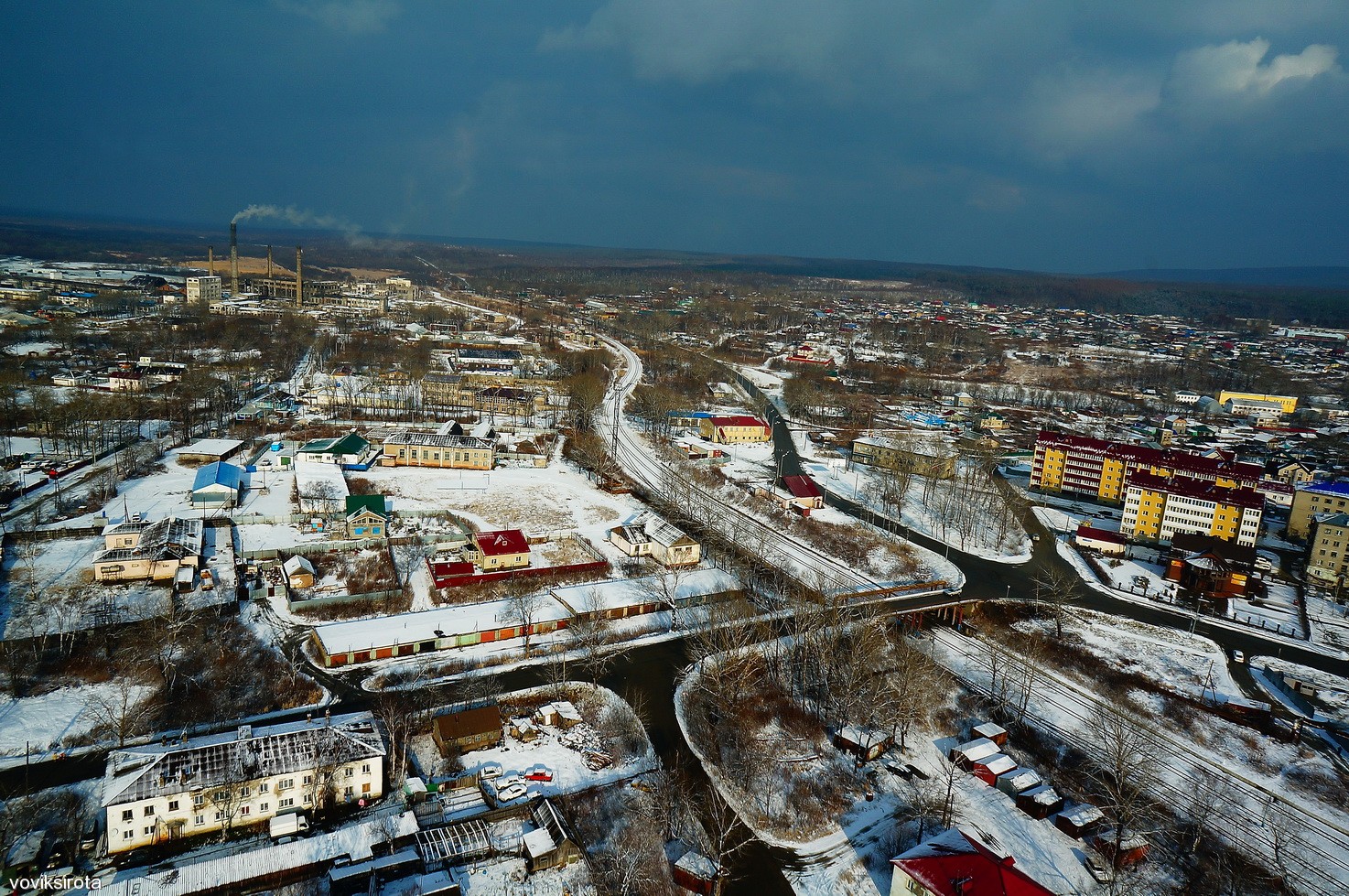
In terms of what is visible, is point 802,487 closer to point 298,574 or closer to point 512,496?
point 512,496

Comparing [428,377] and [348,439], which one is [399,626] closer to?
[348,439]

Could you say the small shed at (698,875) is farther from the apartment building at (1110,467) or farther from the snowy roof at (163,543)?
the apartment building at (1110,467)

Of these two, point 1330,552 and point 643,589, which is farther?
point 1330,552

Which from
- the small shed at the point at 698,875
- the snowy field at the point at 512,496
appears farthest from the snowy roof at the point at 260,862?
the snowy field at the point at 512,496

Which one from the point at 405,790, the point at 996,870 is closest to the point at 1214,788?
the point at 996,870

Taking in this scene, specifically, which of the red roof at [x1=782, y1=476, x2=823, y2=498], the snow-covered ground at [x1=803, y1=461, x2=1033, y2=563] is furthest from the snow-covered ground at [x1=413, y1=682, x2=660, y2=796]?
the snow-covered ground at [x1=803, y1=461, x2=1033, y2=563]

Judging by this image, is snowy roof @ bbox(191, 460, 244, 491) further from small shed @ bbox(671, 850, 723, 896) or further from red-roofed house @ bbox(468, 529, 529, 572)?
small shed @ bbox(671, 850, 723, 896)

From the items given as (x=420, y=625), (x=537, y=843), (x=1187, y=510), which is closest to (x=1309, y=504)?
(x=1187, y=510)
